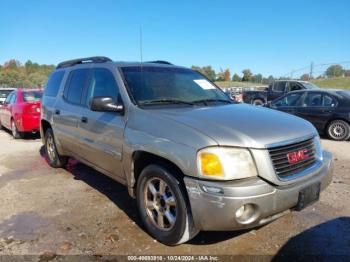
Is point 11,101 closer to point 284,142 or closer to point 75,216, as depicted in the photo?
point 75,216

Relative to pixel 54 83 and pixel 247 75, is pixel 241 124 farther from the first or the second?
pixel 247 75

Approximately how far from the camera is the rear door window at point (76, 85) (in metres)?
4.95

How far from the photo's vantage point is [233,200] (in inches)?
109

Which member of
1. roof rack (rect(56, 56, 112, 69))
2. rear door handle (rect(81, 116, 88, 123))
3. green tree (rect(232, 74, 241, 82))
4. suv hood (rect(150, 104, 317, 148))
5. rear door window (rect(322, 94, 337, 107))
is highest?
roof rack (rect(56, 56, 112, 69))

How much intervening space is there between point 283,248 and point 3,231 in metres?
3.07

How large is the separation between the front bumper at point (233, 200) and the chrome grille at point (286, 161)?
14 cm

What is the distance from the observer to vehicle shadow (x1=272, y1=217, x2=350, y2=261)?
3.23m

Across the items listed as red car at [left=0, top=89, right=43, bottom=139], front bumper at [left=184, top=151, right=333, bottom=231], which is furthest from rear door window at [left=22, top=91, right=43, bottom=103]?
front bumper at [left=184, top=151, right=333, bottom=231]

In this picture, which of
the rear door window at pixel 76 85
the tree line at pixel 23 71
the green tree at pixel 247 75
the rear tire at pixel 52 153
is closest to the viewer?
the rear door window at pixel 76 85

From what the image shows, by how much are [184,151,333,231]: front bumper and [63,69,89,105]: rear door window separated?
8.75 feet

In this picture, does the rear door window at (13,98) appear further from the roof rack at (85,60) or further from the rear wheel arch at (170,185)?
the rear wheel arch at (170,185)

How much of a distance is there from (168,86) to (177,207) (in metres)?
1.68

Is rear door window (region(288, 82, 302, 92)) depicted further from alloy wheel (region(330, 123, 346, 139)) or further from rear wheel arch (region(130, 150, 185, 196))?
rear wheel arch (region(130, 150, 185, 196))

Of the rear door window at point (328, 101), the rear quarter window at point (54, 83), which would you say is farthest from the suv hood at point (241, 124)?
the rear door window at point (328, 101)
